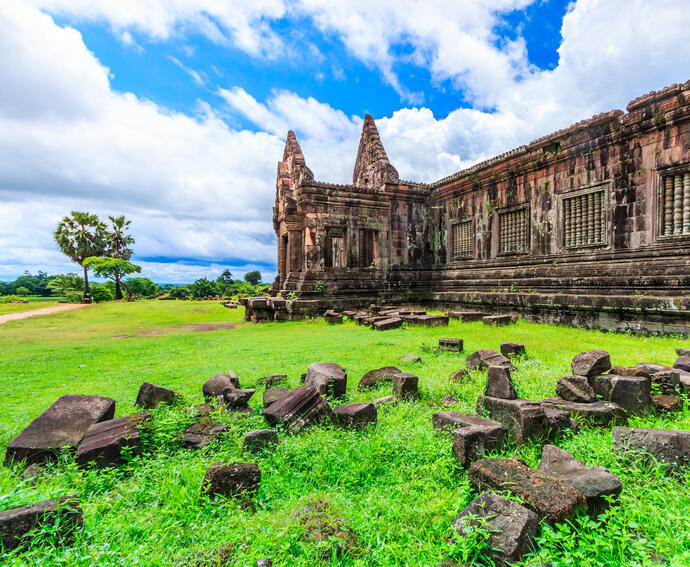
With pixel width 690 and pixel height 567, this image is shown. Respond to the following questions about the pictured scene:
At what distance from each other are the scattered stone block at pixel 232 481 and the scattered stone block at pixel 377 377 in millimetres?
2096

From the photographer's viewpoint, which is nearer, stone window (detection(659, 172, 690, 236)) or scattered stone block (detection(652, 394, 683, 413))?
scattered stone block (detection(652, 394, 683, 413))

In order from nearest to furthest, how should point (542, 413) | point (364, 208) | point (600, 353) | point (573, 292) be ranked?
point (542, 413) < point (600, 353) < point (573, 292) < point (364, 208)

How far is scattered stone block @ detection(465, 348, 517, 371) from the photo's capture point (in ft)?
14.6

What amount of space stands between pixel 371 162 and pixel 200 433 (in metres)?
15.5

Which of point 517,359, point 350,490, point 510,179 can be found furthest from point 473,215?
point 350,490

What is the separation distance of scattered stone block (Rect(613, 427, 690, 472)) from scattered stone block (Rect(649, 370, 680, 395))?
1443 mm

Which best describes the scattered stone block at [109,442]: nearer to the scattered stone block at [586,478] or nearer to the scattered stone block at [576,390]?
the scattered stone block at [586,478]

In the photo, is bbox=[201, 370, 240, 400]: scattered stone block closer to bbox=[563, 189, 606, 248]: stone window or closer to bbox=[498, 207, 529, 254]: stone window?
bbox=[563, 189, 606, 248]: stone window

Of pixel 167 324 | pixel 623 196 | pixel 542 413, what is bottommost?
pixel 167 324

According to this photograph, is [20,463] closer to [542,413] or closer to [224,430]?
[224,430]

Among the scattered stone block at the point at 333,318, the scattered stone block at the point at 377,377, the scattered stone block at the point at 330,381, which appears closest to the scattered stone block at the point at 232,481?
the scattered stone block at the point at 330,381

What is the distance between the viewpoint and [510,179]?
1189cm

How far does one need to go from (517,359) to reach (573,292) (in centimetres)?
583

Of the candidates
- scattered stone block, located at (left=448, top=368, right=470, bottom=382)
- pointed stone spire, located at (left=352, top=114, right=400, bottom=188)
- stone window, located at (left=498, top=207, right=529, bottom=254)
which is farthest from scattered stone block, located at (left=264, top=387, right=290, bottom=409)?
pointed stone spire, located at (left=352, top=114, right=400, bottom=188)
